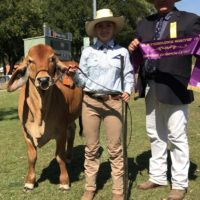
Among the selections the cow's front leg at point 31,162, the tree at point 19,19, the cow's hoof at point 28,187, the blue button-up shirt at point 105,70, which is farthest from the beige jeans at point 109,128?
the tree at point 19,19

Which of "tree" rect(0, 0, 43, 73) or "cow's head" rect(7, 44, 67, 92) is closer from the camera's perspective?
"cow's head" rect(7, 44, 67, 92)

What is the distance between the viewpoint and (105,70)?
5434mm

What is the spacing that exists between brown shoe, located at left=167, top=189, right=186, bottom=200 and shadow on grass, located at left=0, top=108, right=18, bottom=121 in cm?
904

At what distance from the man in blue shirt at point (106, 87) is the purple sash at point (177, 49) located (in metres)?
0.35

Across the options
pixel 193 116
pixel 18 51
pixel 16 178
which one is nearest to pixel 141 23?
pixel 16 178

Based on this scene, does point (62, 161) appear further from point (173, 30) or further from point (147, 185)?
point (173, 30)

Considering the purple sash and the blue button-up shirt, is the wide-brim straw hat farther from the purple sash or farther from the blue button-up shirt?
the purple sash

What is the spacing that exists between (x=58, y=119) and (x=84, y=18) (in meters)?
45.8

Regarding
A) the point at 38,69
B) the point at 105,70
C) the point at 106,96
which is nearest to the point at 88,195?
the point at 106,96

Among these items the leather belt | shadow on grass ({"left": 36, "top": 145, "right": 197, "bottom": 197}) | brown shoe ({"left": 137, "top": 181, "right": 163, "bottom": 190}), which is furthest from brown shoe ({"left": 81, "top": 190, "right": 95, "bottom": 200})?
the leather belt

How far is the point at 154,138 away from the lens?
6094 mm

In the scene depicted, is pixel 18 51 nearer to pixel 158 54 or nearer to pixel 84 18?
pixel 84 18

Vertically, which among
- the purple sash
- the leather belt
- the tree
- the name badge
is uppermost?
the tree

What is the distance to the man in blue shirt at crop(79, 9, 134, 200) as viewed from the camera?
17.9 feet
